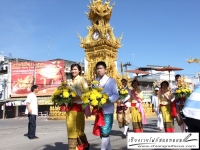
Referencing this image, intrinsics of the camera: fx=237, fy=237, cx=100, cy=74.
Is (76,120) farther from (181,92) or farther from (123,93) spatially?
(181,92)

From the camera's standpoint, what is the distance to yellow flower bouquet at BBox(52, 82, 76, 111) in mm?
4766

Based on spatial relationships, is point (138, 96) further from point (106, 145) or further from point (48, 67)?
point (48, 67)

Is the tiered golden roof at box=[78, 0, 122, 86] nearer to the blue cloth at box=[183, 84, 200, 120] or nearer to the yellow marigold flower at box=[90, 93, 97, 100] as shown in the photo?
the yellow marigold flower at box=[90, 93, 97, 100]

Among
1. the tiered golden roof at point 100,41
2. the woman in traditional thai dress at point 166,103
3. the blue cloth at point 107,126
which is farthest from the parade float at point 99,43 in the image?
the blue cloth at point 107,126

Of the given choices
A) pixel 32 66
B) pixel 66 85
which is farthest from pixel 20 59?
pixel 66 85

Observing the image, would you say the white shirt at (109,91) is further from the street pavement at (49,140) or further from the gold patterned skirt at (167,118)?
the gold patterned skirt at (167,118)

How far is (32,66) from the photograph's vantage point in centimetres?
3459

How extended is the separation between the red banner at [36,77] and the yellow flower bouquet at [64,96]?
28.7 meters

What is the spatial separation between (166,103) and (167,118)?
0.44 metres

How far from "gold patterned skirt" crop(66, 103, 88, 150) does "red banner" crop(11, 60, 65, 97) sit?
28.8 metres

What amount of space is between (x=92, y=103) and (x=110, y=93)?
0.61 metres

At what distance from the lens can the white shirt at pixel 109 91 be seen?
4.51 m

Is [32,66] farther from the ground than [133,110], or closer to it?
farther from the ground

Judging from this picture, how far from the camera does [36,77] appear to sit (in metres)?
34.2
